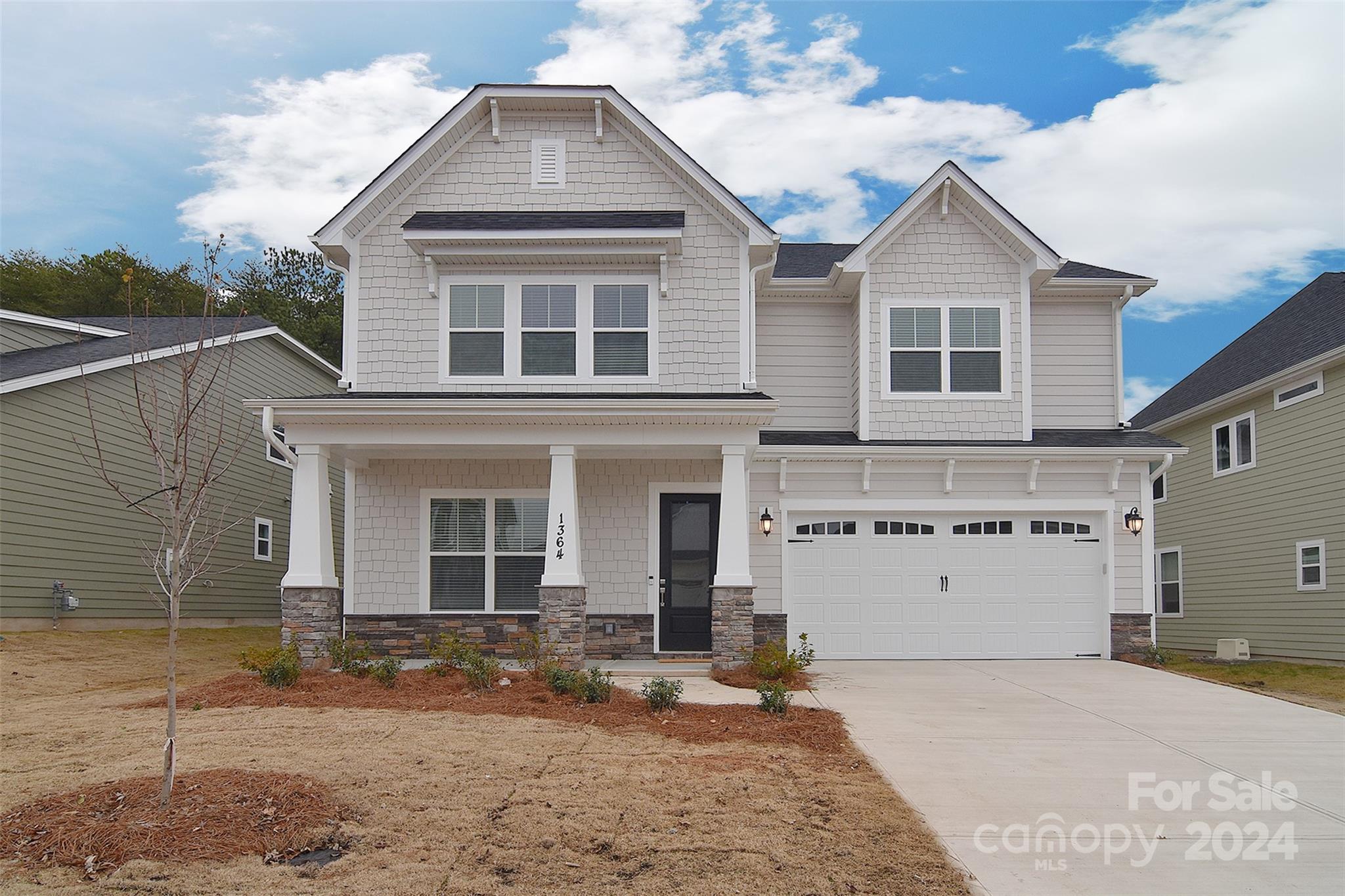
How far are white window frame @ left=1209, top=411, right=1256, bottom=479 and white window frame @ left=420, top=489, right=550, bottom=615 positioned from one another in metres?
12.9

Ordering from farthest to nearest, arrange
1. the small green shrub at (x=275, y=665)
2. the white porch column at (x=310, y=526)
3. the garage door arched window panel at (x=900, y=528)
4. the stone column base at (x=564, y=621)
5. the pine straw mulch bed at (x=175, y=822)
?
the garage door arched window panel at (x=900, y=528), the white porch column at (x=310, y=526), the stone column base at (x=564, y=621), the small green shrub at (x=275, y=665), the pine straw mulch bed at (x=175, y=822)

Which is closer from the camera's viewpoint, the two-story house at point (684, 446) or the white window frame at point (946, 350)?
the two-story house at point (684, 446)

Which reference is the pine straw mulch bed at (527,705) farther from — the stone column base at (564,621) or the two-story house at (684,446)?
the two-story house at (684,446)

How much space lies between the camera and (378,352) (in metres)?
14.1

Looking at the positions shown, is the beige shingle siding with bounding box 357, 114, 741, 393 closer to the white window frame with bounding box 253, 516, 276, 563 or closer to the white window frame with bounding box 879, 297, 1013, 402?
the white window frame with bounding box 879, 297, 1013, 402

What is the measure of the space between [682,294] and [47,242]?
3066cm

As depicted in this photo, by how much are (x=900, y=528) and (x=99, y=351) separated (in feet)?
43.7

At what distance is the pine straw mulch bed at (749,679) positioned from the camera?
454 inches

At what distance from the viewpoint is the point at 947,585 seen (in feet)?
48.8

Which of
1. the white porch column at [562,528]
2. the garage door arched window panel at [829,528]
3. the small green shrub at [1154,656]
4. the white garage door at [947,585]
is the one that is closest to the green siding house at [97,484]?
the white porch column at [562,528]

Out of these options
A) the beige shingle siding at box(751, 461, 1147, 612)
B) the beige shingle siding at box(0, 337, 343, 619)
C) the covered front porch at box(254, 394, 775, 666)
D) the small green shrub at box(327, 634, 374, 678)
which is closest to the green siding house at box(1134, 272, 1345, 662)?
the beige shingle siding at box(751, 461, 1147, 612)

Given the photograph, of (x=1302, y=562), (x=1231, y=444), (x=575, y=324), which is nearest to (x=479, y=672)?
(x=575, y=324)

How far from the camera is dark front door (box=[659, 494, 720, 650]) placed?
14234 mm

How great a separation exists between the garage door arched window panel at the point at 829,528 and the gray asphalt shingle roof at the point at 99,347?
29.1 ft
